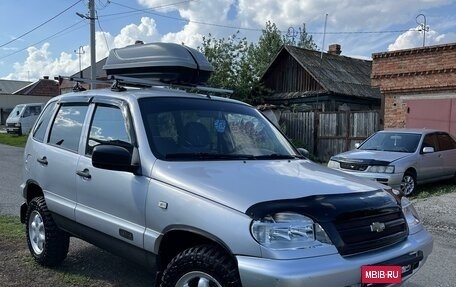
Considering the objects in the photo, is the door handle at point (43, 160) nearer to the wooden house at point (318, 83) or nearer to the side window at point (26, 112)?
the wooden house at point (318, 83)

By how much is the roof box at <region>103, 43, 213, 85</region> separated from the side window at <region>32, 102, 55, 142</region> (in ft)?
2.73

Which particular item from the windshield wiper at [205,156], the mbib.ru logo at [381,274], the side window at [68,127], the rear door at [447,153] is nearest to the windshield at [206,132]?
the windshield wiper at [205,156]

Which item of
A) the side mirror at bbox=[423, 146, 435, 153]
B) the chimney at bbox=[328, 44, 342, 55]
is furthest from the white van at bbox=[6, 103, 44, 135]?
the side mirror at bbox=[423, 146, 435, 153]

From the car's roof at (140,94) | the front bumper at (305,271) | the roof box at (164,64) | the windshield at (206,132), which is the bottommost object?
the front bumper at (305,271)

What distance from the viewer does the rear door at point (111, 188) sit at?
3.62 meters

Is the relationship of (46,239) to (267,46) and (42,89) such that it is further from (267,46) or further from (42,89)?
(42,89)

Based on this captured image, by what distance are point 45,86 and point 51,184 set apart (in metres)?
55.9

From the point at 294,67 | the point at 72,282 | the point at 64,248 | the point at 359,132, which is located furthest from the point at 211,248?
the point at 294,67

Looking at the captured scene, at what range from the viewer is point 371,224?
10.1 ft

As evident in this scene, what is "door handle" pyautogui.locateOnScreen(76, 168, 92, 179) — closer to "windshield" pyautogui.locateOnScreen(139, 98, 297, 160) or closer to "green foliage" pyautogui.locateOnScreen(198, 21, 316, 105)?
"windshield" pyautogui.locateOnScreen(139, 98, 297, 160)

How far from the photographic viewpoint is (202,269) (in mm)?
3020

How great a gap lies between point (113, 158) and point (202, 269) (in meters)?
1.10

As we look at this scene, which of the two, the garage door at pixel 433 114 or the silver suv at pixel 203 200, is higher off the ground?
the garage door at pixel 433 114

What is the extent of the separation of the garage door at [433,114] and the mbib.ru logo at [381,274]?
13.4 meters
